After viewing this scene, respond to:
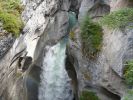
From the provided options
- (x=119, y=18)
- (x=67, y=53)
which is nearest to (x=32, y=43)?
(x=67, y=53)

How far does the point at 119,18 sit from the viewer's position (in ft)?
36.2

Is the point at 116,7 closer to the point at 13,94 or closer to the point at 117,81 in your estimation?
the point at 117,81

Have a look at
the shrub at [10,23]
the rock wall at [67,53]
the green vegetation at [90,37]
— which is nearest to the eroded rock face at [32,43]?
the rock wall at [67,53]

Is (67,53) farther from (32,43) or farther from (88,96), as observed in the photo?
(88,96)

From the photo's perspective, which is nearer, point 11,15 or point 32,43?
point 11,15

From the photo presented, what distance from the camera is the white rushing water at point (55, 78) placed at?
1438 centimetres

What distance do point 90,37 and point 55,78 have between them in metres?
3.18

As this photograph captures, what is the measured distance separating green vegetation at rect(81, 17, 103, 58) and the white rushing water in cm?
251

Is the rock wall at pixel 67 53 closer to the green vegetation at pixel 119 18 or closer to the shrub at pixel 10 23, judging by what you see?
the green vegetation at pixel 119 18

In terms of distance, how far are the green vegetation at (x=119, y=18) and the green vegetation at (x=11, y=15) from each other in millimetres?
3229

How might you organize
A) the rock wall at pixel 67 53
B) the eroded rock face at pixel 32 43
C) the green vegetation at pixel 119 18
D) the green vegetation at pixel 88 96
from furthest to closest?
→ the eroded rock face at pixel 32 43
the green vegetation at pixel 88 96
the rock wall at pixel 67 53
the green vegetation at pixel 119 18

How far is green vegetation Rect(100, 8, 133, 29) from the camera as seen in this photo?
10.9m

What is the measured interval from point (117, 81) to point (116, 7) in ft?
8.68

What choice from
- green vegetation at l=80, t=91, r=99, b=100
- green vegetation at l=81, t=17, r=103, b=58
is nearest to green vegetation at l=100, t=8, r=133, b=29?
green vegetation at l=81, t=17, r=103, b=58
